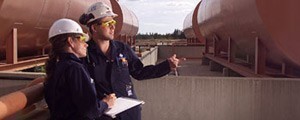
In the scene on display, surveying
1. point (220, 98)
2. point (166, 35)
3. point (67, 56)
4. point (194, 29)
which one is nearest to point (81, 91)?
point (67, 56)

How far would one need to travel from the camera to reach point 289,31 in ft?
18.2

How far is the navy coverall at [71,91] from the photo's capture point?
2.02 m

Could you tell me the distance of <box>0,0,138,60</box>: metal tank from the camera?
620cm

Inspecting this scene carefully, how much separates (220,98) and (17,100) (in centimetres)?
336

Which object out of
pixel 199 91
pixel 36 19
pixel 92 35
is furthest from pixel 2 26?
pixel 92 35

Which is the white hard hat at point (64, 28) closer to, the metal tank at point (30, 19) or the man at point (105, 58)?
the man at point (105, 58)

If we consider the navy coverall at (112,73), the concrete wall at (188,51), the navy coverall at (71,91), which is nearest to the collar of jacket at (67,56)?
the navy coverall at (71,91)

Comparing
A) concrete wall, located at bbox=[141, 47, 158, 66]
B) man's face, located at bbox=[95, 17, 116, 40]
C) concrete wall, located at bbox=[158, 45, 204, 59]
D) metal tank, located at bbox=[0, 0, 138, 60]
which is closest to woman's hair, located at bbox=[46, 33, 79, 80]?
man's face, located at bbox=[95, 17, 116, 40]

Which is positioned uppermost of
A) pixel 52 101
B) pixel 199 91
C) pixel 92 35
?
pixel 92 35

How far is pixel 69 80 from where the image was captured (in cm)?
202

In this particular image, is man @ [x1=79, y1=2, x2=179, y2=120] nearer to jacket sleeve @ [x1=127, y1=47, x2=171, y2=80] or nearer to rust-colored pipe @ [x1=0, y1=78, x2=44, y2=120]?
jacket sleeve @ [x1=127, y1=47, x2=171, y2=80]

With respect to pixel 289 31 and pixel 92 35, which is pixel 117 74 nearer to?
pixel 92 35

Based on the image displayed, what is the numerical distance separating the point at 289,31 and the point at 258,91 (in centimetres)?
134

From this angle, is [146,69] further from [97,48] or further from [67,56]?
[67,56]
